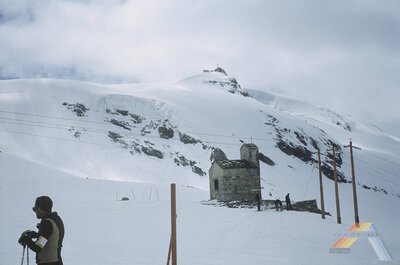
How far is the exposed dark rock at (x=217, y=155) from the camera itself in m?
85.3

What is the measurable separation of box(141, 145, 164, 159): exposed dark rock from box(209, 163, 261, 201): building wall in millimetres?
42938

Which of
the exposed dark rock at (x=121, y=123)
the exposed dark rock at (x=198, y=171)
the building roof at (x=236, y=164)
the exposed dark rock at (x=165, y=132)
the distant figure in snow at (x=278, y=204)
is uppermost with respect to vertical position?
the exposed dark rock at (x=121, y=123)

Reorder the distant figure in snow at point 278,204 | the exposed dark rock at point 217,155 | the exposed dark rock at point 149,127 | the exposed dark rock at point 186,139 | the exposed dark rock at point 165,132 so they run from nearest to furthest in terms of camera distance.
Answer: the distant figure in snow at point 278,204 → the exposed dark rock at point 217,155 → the exposed dark rock at point 149,127 → the exposed dark rock at point 186,139 → the exposed dark rock at point 165,132

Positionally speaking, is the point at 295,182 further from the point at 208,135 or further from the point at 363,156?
the point at 363,156

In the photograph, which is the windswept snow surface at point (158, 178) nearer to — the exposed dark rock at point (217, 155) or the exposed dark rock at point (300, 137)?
the exposed dark rock at point (300, 137)

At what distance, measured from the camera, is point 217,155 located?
8669cm

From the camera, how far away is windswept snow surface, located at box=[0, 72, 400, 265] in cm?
1523

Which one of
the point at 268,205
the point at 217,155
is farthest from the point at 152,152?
the point at 268,205

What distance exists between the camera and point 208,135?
98.7 metres

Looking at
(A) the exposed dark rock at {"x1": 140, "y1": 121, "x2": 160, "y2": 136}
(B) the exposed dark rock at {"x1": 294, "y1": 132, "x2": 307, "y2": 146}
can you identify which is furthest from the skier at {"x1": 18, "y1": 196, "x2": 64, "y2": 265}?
(B) the exposed dark rock at {"x1": 294, "y1": 132, "x2": 307, "y2": 146}

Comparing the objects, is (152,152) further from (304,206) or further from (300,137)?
(300,137)

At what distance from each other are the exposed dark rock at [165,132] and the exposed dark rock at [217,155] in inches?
483

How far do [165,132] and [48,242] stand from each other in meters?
87.6

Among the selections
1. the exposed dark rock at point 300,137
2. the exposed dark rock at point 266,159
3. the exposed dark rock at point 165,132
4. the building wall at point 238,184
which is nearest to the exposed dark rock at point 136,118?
the exposed dark rock at point 165,132
